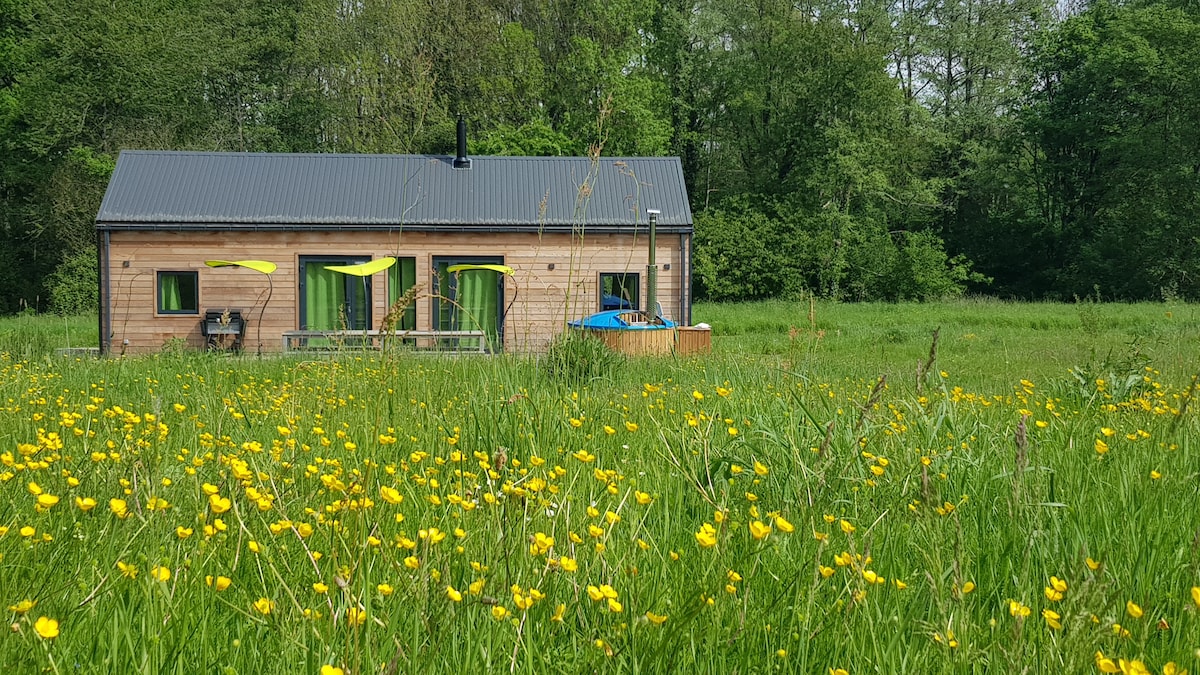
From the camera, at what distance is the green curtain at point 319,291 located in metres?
19.2

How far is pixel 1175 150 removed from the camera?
33875 mm

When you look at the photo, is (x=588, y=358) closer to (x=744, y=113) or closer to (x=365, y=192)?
(x=365, y=192)

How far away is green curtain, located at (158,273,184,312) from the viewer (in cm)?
1889

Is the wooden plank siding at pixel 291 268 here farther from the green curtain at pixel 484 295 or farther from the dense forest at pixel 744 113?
the dense forest at pixel 744 113

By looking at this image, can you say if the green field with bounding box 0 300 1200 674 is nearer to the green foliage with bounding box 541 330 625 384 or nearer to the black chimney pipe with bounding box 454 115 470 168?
the green foliage with bounding box 541 330 625 384

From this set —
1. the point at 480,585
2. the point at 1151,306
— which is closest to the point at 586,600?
the point at 480,585

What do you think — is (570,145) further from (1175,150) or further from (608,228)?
(1175,150)

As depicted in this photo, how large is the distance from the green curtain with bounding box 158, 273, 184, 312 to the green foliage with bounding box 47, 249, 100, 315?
49.5 ft

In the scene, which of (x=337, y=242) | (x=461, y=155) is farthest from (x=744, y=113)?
(x=337, y=242)

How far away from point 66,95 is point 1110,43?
4044 cm

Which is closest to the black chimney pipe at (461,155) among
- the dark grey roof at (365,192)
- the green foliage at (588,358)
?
the dark grey roof at (365,192)

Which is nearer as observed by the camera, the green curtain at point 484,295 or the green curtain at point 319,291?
the green curtain at point 319,291

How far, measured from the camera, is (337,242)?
1916 cm

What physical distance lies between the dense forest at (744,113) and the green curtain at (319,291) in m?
13.8
